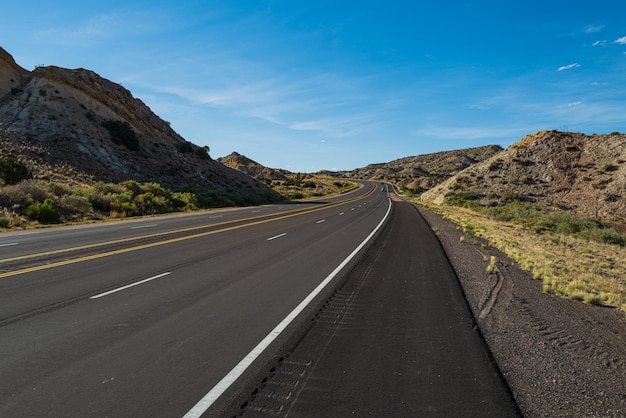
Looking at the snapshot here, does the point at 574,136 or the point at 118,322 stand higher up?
the point at 574,136

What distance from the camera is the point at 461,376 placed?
418cm

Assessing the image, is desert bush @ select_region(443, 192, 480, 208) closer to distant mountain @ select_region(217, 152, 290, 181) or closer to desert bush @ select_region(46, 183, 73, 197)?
desert bush @ select_region(46, 183, 73, 197)

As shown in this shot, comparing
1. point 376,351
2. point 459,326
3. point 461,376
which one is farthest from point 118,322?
point 459,326

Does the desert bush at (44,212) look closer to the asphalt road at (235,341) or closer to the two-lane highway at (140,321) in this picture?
the two-lane highway at (140,321)

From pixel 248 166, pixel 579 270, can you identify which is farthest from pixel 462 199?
pixel 248 166

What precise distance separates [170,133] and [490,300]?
61780mm

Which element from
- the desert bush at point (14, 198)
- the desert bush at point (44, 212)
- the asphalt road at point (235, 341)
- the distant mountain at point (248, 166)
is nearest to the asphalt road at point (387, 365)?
the asphalt road at point (235, 341)

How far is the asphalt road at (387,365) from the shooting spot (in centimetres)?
354

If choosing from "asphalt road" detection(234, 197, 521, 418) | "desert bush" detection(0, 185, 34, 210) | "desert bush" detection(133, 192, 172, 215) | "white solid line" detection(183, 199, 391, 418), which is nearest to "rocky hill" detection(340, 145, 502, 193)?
"desert bush" detection(133, 192, 172, 215)

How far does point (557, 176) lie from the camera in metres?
45.1

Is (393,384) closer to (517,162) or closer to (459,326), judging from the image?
(459,326)

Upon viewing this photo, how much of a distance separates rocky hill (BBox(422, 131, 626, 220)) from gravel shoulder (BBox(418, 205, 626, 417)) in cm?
3533

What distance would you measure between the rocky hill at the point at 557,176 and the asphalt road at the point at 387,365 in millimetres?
37800

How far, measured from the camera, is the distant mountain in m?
122
